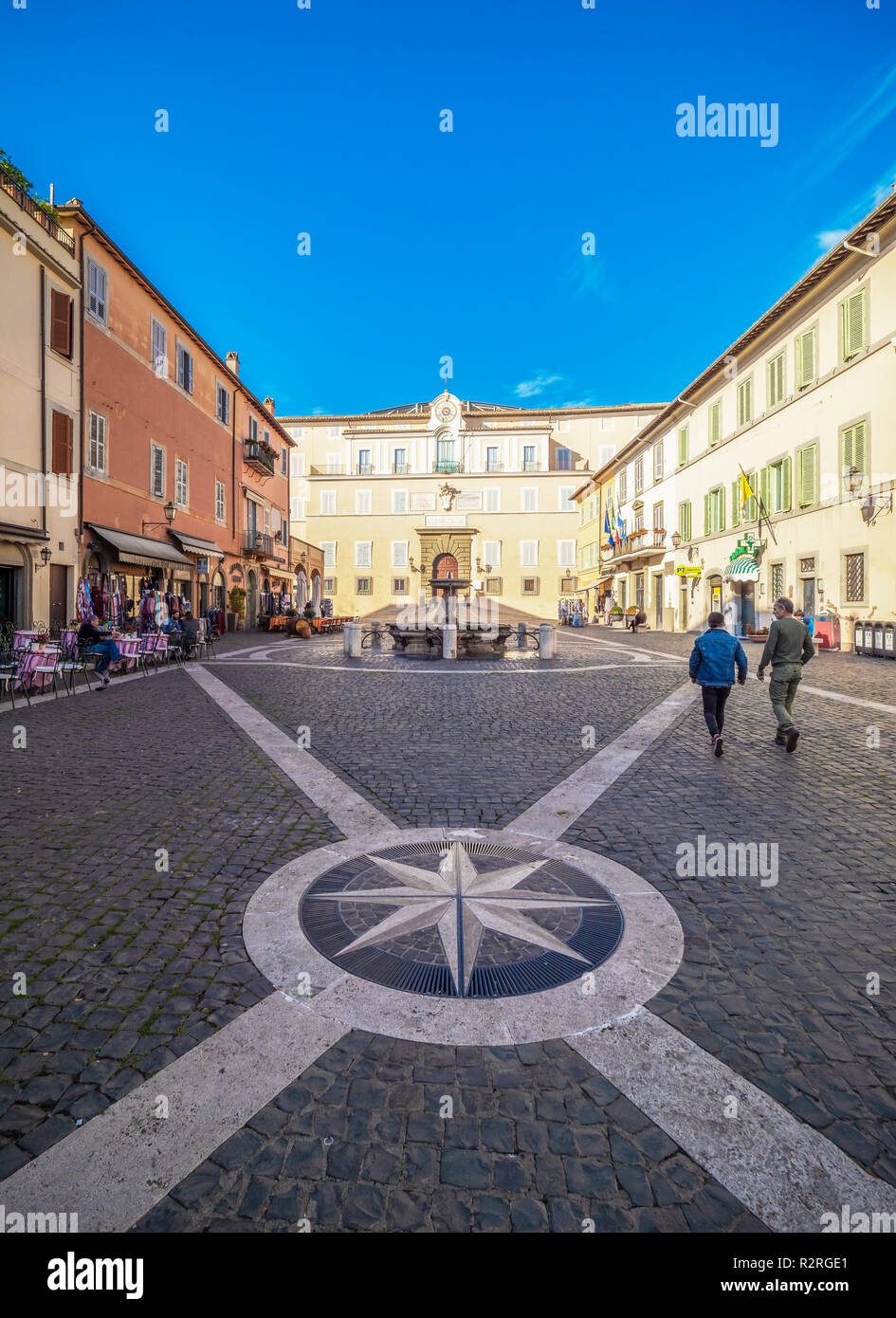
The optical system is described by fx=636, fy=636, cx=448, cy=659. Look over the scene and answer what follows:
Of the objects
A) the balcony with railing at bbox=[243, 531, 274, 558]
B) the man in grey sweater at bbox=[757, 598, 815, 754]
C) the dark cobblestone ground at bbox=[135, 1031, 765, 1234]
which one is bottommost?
the dark cobblestone ground at bbox=[135, 1031, 765, 1234]

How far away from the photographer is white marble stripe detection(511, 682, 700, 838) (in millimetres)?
4672

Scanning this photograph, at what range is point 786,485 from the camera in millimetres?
22859

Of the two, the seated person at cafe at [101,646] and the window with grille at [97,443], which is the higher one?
the window with grille at [97,443]

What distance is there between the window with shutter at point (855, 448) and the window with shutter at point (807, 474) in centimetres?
149

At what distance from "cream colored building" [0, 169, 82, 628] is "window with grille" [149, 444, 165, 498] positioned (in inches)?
175

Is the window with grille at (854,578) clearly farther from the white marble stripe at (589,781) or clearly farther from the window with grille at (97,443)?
the window with grille at (97,443)

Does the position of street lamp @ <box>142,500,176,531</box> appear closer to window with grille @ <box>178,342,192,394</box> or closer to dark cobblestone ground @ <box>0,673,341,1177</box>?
window with grille @ <box>178,342,192,394</box>

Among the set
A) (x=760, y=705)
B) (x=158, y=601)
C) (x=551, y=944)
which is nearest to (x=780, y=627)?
(x=760, y=705)

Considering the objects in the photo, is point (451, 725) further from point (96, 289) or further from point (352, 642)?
point (96, 289)

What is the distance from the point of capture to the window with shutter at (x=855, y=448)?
18.6 m

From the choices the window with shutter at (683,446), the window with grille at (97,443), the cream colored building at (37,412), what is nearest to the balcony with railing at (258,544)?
the window with grille at (97,443)

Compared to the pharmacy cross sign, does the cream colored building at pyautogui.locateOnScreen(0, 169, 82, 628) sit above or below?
above

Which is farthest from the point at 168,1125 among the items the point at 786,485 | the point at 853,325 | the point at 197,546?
the point at 786,485

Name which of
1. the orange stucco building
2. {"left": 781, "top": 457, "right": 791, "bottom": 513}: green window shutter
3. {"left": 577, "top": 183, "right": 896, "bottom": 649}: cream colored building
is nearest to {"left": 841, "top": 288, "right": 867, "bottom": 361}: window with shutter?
{"left": 577, "top": 183, "right": 896, "bottom": 649}: cream colored building
